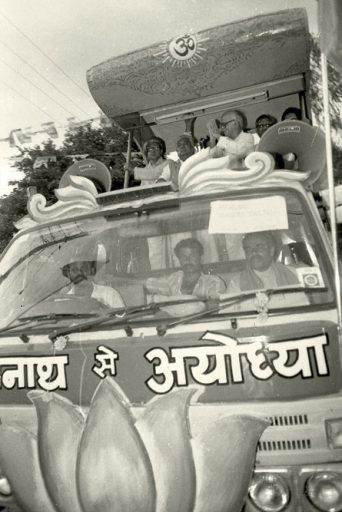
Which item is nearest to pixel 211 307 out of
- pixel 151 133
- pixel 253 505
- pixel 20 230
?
pixel 253 505

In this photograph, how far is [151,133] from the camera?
516 cm

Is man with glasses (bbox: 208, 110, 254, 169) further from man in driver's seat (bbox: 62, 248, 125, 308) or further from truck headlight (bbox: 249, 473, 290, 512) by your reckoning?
truck headlight (bbox: 249, 473, 290, 512)

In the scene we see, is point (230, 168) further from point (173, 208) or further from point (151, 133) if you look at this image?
point (151, 133)

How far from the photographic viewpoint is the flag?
1871mm

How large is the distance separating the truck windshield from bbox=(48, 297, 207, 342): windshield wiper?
5cm

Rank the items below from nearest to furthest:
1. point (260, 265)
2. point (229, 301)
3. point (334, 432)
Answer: point (334, 432) < point (229, 301) < point (260, 265)

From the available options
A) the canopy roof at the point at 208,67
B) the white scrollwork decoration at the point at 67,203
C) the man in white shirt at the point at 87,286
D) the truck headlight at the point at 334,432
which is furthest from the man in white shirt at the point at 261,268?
the canopy roof at the point at 208,67

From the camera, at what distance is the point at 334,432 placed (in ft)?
6.66

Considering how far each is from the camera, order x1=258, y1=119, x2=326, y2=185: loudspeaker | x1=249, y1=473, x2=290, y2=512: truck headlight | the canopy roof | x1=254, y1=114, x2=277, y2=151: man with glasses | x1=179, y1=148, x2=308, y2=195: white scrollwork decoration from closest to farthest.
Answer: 1. x1=249, y1=473, x2=290, y2=512: truck headlight
2. x1=179, y1=148, x2=308, y2=195: white scrollwork decoration
3. x1=258, y1=119, x2=326, y2=185: loudspeaker
4. the canopy roof
5. x1=254, y1=114, x2=277, y2=151: man with glasses

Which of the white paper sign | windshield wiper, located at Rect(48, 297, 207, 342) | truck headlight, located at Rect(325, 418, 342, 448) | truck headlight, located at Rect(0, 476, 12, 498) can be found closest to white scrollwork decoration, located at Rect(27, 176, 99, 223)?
the white paper sign

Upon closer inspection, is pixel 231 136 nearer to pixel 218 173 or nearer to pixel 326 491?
pixel 218 173

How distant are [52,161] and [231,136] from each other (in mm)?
1691

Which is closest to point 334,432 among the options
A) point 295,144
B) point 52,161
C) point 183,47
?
point 295,144

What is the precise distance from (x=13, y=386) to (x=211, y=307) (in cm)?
100
